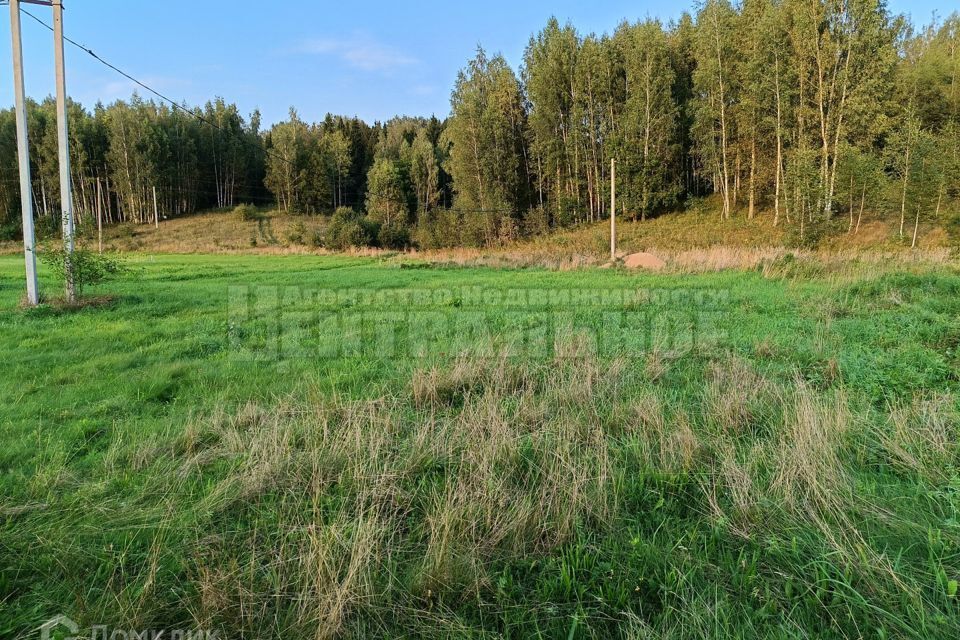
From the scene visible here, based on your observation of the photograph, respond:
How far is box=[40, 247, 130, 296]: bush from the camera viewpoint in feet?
29.3

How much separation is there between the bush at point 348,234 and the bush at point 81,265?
2555 cm

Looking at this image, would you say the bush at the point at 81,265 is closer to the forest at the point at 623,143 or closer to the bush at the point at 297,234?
the forest at the point at 623,143

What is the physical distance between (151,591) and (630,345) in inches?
205

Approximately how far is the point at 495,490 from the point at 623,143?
3522cm

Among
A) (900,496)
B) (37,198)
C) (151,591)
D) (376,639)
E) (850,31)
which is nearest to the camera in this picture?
(376,639)

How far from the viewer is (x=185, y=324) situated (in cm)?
773

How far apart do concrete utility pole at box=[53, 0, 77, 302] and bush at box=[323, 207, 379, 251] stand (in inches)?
1023

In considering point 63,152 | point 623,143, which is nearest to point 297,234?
point 623,143

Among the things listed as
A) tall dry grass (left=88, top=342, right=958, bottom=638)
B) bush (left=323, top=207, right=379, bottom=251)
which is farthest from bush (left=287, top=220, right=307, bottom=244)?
tall dry grass (left=88, top=342, right=958, bottom=638)

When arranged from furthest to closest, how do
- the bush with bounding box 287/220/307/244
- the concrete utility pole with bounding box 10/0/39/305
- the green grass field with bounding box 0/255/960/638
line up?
the bush with bounding box 287/220/307/244 < the concrete utility pole with bounding box 10/0/39/305 < the green grass field with bounding box 0/255/960/638

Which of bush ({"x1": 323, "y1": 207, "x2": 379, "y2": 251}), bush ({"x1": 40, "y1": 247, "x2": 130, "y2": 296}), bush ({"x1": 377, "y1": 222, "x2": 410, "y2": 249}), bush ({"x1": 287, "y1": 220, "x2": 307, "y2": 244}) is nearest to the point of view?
bush ({"x1": 40, "y1": 247, "x2": 130, "y2": 296})

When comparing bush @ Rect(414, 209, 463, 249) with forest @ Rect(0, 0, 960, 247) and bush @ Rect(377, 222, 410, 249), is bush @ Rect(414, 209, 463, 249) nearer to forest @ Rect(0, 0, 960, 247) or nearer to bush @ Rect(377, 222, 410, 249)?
forest @ Rect(0, 0, 960, 247)

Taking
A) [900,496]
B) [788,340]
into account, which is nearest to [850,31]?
[788,340]

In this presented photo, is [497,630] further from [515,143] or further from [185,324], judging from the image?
[515,143]
